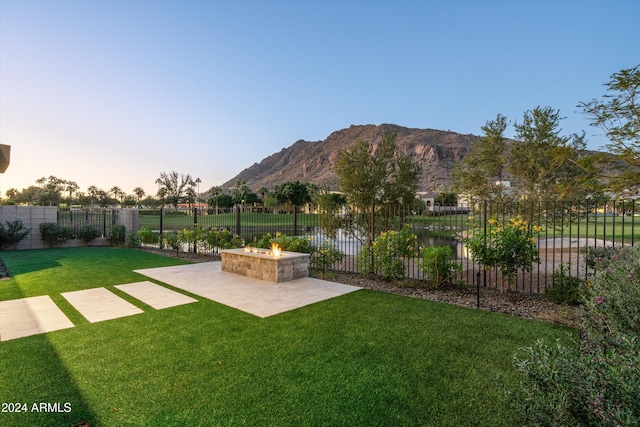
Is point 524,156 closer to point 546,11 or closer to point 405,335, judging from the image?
point 546,11

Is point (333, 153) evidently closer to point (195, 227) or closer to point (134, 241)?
point (134, 241)

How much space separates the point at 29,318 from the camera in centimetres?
417

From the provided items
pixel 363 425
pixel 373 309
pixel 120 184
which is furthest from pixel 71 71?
pixel 120 184

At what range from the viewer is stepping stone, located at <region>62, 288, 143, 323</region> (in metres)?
4.34

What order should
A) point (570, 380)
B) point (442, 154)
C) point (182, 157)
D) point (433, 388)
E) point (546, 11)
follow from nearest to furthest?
1. point (570, 380)
2. point (433, 388)
3. point (546, 11)
4. point (182, 157)
5. point (442, 154)

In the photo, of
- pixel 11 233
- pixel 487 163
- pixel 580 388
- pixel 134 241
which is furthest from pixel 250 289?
pixel 11 233

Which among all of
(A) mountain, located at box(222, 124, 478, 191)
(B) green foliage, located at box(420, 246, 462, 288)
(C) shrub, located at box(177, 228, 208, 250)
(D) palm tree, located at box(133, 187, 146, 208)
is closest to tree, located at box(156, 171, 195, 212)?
(D) palm tree, located at box(133, 187, 146, 208)

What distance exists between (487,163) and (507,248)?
7.76 meters

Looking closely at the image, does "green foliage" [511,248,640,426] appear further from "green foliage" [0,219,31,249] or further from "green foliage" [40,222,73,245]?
"green foliage" [0,219,31,249]

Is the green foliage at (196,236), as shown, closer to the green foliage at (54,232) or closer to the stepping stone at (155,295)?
the stepping stone at (155,295)

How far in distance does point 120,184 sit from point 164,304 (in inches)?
3602

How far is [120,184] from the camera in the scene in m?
79.9

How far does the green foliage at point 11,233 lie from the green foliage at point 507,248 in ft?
52.1

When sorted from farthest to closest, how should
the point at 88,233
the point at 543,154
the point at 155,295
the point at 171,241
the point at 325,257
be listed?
the point at 88,233, the point at 171,241, the point at 543,154, the point at 325,257, the point at 155,295
